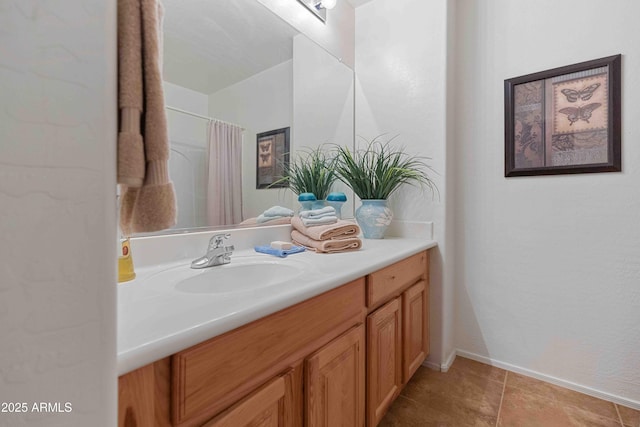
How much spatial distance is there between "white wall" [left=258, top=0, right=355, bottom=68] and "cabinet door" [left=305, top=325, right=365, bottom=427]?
1.54 m

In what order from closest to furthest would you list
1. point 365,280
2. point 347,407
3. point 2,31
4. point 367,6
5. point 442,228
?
point 2,31
point 347,407
point 365,280
point 442,228
point 367,6

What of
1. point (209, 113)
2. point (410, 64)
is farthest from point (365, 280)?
point (410, 64)

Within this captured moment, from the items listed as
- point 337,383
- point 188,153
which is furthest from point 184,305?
point 188,153

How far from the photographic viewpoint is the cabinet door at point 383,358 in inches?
41.6

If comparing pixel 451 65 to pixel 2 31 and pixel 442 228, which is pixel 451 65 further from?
pixel 2 31

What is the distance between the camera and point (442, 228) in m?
1.65

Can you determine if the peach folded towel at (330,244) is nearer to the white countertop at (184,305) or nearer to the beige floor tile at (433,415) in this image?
the white countertop at (184,305)

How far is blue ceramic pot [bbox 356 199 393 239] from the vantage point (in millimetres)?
1629

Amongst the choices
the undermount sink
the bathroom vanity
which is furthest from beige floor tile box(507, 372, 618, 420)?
the undermount sink

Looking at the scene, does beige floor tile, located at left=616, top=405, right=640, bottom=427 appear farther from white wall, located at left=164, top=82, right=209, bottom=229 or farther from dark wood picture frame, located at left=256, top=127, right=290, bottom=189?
white wall, located at left=164, top=82, right=209, bottom=229

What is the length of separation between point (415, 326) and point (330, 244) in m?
0.64

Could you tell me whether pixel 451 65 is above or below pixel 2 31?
above

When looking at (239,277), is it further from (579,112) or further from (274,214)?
(579,112)

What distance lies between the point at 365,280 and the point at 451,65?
145cm
